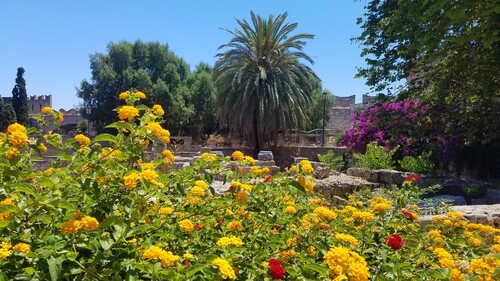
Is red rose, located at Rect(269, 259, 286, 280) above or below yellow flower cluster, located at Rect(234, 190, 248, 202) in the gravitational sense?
below

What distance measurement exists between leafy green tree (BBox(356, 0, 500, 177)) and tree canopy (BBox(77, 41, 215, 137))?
748 inches

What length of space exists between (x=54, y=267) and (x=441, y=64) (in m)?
8.69

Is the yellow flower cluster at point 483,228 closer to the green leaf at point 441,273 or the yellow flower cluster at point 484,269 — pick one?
the yellow flower cluster at point 484,269

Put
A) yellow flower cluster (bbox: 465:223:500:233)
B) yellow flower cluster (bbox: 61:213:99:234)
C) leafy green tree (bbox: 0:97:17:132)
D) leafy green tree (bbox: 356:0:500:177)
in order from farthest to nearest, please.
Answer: leafy green tree (bbox: 0:97:17:132)
leafy green tree (bbox: 356:0:500:177)
yellow flower cluster (bbox: 465:223:500:233)
yellow flower cluster (bbox: 61:213:99:234)

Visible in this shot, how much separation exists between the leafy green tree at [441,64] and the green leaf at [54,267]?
611cm

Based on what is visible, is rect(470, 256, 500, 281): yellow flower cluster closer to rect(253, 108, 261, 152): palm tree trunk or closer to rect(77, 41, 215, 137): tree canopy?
rect(253, 108, 261, 152): palm tree trunk

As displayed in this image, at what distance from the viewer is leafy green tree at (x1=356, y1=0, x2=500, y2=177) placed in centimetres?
682

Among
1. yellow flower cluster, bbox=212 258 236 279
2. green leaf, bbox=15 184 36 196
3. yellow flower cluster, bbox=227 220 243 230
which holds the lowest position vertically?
yellow flower cluster, bbox=227 220 243 230

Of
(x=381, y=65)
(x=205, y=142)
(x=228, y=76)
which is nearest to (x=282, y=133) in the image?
(x=228, y=76)

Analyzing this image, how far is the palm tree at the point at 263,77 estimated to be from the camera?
19.4 meters

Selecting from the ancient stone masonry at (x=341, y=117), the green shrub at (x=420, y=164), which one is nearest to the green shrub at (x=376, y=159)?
the green shrub at (x=420, y=164)

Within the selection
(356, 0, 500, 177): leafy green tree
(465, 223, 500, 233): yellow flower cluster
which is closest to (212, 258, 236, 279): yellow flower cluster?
(465, 223, 500, 233): yellow flower cluster

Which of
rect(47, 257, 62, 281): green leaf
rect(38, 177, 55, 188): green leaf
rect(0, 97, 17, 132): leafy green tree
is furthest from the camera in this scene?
rect(0, 97, 17, 132): leafy green tree

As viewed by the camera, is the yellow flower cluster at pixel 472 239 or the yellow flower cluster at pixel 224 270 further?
the yellow flower cluster at pixel 472 239
